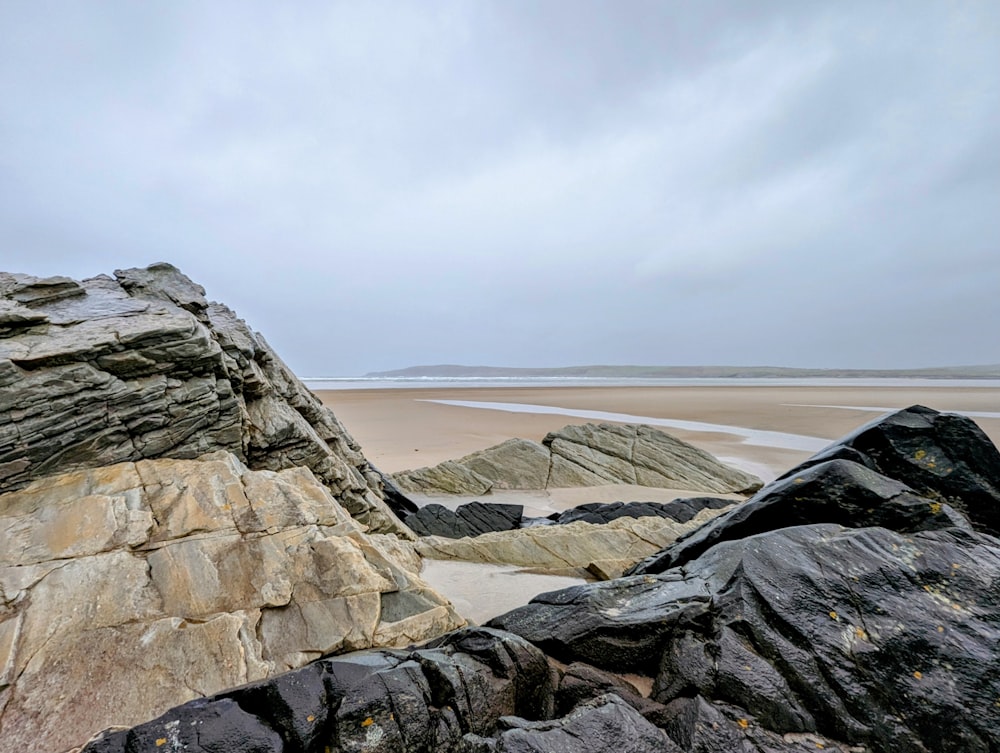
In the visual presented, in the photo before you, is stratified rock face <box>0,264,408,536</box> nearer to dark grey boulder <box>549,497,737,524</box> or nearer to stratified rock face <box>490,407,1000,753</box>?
stratified rock face <box>490,407,1000,753</box>

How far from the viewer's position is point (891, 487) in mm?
5246

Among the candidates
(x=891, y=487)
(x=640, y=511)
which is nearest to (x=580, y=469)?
(x=640, y=511)

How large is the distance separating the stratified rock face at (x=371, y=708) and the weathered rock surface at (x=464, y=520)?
757cm

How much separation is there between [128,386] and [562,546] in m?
7.49

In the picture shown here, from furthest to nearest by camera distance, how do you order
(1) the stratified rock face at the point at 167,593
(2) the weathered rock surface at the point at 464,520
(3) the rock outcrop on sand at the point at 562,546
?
(2) the weathered rock surface at the point at 464,520 → (3) the rock outcrop on sand at the point at 562,546 → (1) the stratified rock face at the point at 167,593

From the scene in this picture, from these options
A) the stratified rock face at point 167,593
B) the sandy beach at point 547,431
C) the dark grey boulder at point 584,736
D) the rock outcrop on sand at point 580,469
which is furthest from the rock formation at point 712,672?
the rock outcrop on sand at point 580,469

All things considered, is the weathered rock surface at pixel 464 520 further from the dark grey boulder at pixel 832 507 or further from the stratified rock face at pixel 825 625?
the stratified rock face at pixel 825 625

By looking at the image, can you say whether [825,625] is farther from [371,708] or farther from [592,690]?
[371,708]

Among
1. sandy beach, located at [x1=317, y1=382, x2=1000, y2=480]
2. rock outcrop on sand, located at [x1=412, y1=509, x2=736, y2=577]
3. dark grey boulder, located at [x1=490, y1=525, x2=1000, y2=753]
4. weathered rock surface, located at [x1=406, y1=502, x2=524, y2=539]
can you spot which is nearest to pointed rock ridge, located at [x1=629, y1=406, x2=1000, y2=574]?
dark grey boulder, located at [x1=490, y1=525, x2=1000, y2=753]

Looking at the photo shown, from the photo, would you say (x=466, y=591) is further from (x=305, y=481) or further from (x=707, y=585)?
(x=707, y=585)

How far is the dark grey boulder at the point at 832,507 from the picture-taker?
4.93 metres

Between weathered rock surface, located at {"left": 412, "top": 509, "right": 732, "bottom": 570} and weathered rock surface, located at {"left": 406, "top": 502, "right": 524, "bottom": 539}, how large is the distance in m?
1.83

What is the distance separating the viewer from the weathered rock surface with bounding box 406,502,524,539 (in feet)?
37.7

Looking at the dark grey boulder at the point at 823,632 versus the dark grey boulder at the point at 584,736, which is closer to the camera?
the dark grey boulder at the point at 584,736
